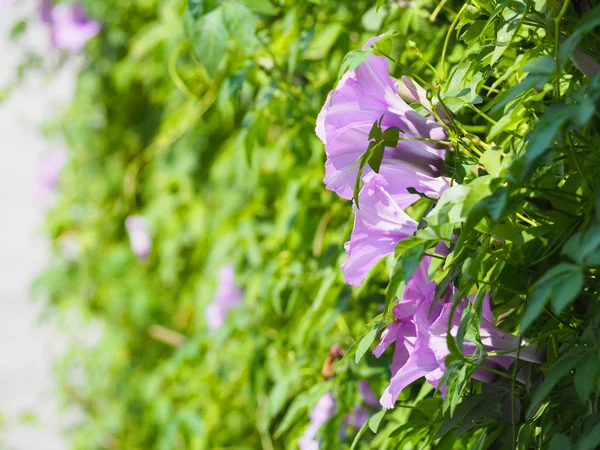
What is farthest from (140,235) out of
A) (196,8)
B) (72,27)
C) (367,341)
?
(367,341)

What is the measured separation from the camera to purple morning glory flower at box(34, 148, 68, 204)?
2.70 m

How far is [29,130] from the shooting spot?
9.06 feet

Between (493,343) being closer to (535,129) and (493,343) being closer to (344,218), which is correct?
(535,129)

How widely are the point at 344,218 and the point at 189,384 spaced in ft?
2.57

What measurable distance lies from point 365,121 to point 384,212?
8cm

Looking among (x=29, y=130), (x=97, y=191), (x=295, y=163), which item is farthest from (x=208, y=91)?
(x=29, y=130)

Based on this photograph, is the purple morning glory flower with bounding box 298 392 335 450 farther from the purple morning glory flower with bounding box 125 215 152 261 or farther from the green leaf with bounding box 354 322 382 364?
the purple morning glory flower with bounding box 125 215 152 261

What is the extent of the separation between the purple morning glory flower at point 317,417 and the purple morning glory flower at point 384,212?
50 centimetres

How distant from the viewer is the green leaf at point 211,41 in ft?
3.26

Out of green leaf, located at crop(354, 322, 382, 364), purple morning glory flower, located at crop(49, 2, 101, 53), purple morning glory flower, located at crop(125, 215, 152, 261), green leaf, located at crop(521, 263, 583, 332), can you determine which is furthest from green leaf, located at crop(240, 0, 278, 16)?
purple morning glory flower, located at crop(49, 2, 101, 53)

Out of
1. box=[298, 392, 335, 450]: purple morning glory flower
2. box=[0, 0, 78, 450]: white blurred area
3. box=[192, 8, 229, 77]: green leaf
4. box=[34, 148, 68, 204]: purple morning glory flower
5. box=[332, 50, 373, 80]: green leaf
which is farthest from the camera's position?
box=[34, 148, 68, 204]: purple morning glory flower

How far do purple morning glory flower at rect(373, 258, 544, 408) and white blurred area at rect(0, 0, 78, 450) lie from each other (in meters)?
1.70

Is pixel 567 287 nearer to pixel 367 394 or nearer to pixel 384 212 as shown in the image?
pixel 384 212

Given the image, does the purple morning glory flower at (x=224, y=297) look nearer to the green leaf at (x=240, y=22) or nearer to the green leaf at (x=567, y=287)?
the green leaf at (x=240, y=22)
